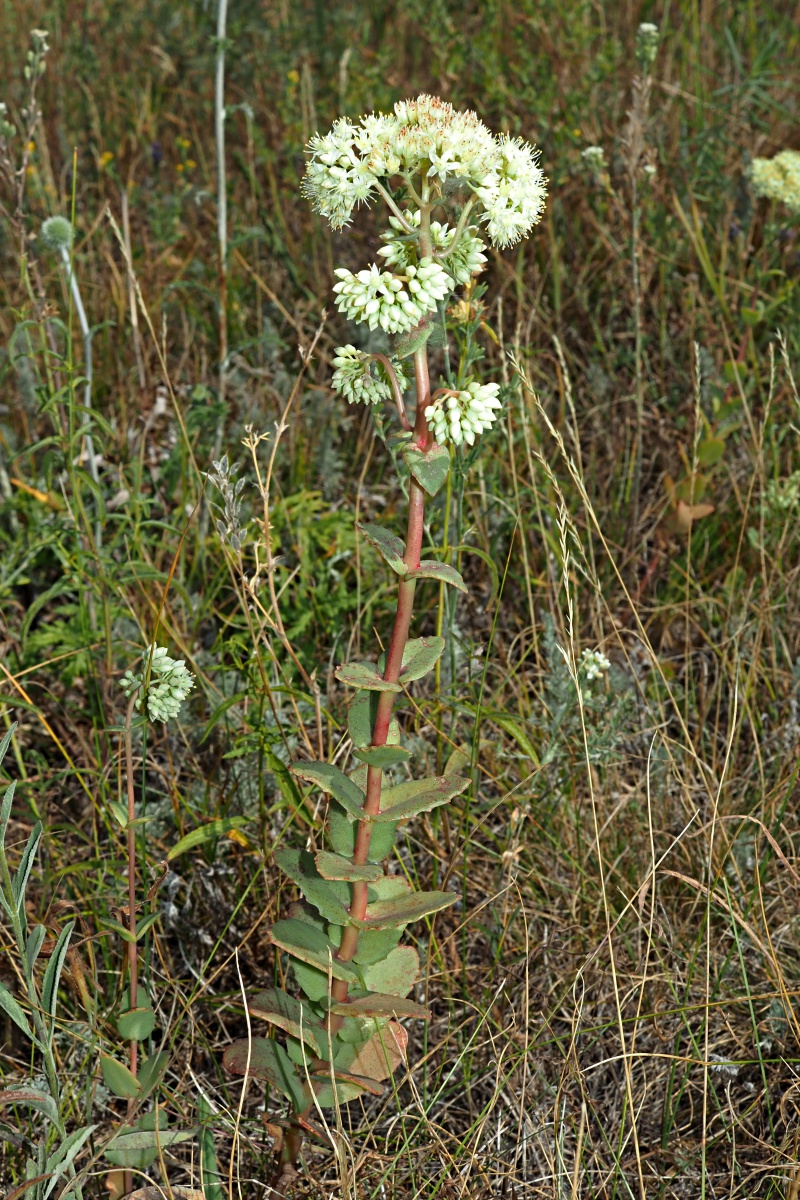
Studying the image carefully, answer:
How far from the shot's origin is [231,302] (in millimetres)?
3301

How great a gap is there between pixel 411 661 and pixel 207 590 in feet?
4.50

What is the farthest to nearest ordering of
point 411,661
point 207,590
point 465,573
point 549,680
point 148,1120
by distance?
point 465,573, point 207,590, point 549,680, point 148,1120, point 411,661

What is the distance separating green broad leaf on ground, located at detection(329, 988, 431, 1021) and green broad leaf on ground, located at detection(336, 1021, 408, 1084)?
87mm

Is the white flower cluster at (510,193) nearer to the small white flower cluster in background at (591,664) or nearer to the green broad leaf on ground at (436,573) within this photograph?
the green broad leaf on ground at (436,573)

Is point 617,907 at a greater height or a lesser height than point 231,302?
lesser

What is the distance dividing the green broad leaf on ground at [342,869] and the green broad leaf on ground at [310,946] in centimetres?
13

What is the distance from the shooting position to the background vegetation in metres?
1.80

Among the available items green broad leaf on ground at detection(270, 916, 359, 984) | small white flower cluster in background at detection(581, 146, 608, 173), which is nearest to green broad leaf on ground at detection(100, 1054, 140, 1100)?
green broad leaf on ground at detection(270, 916, 359, 984)

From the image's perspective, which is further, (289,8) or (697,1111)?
(289,8)

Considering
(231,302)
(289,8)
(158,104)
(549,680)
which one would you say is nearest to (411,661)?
(549,680)

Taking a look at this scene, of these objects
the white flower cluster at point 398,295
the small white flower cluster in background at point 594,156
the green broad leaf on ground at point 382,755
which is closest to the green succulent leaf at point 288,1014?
the green broad leaf on ground at point 382,755

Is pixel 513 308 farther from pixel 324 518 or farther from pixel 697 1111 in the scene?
pixel 697 1111

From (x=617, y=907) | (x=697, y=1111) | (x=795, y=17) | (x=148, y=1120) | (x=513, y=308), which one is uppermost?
(x=795, y=17)

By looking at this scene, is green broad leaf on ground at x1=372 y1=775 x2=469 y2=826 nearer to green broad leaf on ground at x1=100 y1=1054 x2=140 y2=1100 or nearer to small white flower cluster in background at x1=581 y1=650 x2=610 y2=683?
green broad leaf on ground at x1=100 y1=1054 x2=140 y2=1100
